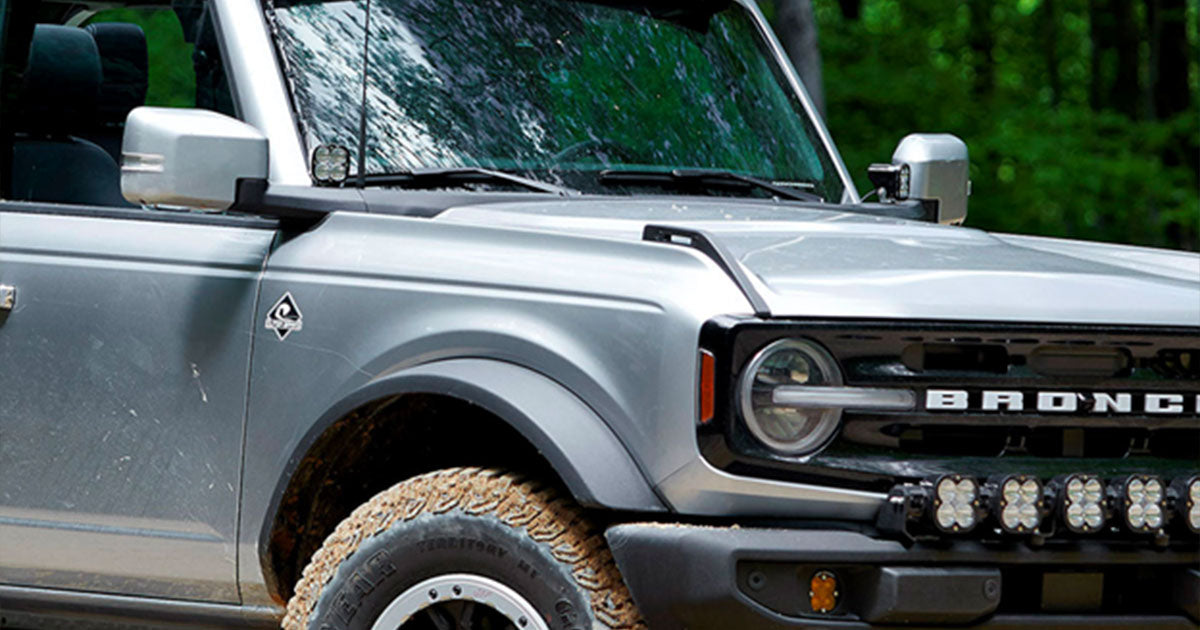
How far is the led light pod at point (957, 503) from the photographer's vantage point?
356 centimetres

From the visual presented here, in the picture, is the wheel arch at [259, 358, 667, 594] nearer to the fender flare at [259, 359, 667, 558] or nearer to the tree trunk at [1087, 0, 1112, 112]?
the fender flare at [259, 359, 667, 558]

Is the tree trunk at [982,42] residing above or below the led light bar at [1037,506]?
below

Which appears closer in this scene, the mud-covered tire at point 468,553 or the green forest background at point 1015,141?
the mud-covered tire at point 468,553

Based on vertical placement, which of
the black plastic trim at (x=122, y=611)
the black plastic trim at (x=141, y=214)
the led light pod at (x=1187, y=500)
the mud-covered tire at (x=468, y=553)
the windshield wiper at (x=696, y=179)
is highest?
the windshield wiper at (x=696, y=179)

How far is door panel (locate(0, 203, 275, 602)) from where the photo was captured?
440 cm

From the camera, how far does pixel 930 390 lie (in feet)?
12.0

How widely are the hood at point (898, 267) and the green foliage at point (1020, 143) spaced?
8737mm

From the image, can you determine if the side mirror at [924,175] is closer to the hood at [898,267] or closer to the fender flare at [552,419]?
the hood at [898,267]

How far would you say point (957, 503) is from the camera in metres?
3.57

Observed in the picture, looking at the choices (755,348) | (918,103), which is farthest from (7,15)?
(918,103)

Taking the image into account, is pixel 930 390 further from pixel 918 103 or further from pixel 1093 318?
pixel 918 103

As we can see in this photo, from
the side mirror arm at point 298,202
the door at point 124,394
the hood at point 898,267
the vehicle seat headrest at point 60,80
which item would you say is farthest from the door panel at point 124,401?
the hood at point 898,267

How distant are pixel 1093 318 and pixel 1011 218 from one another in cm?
1051

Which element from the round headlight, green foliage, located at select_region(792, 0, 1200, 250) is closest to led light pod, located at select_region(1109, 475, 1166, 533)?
the round headlight
